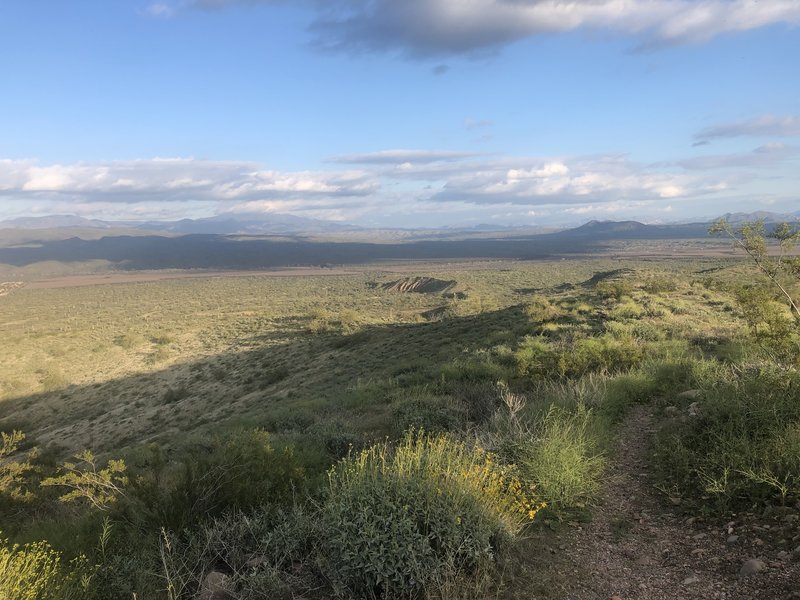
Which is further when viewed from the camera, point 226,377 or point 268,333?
point 268,333

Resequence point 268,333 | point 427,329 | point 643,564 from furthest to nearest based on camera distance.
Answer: point 268,333
point 427,329
point 643,564

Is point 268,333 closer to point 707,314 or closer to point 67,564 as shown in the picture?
point 707,314

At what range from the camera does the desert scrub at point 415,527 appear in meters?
3.52

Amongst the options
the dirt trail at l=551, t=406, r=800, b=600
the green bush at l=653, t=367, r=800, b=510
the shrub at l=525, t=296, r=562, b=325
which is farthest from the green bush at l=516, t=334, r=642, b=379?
the shrub at l=525, t=296, r=562, b=325

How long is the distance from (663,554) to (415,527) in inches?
82.7

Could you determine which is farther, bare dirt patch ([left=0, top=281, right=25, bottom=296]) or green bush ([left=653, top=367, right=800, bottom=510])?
bare dirt patch ([left=0, top=281, right=25, bottom=296])

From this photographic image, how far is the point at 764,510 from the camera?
4.15m

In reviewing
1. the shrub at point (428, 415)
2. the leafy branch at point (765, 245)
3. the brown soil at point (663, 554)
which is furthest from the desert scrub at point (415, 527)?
the leafy branch at point (765, 245)

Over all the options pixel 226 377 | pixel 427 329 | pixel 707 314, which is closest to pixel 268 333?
pixel 226 377

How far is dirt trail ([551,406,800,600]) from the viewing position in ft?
11.3

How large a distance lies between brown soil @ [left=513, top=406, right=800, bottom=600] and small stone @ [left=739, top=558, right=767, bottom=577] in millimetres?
28

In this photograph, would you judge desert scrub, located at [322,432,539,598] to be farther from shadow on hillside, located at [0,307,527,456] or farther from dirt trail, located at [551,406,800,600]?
shadow on hillside, located at [0,307,527,456]

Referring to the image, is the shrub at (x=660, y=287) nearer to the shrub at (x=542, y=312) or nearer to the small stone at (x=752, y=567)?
the shrub at (x=542, y=312)

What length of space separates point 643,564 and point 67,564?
4.77 meters
